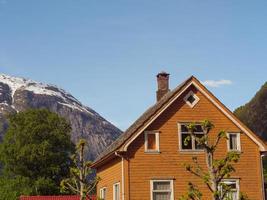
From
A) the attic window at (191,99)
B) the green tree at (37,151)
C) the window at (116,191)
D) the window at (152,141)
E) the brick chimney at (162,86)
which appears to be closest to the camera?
the window at (152,141)

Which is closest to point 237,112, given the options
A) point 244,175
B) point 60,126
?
point 60,126

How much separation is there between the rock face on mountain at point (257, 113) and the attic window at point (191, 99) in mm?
87153

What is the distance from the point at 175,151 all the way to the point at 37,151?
37.2 metres

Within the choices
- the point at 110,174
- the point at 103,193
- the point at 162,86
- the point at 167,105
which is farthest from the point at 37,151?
the point at 167,105

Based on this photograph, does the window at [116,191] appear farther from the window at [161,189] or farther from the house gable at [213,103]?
the house gable at [213,103]

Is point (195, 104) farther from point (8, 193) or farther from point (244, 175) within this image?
point (8, 193)

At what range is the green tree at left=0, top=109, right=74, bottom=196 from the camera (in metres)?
69.2

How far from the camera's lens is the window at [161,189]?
34.8 m

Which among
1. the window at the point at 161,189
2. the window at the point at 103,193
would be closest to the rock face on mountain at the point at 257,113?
the window at the point at 103,193

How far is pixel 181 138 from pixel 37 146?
37170 millimetres

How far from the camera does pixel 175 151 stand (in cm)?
3562

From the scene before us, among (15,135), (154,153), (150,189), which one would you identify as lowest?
(150,189)

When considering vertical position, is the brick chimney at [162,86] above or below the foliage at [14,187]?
above

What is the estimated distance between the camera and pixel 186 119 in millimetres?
36094
